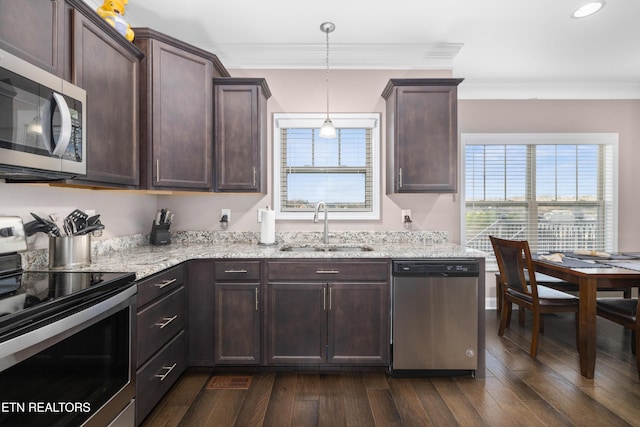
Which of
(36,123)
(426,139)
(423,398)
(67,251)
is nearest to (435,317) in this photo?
(423,398)

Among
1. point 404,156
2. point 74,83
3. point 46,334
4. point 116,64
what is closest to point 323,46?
point 404,156

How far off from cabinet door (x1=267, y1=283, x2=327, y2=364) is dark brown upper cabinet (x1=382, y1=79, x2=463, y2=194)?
1.18 meters

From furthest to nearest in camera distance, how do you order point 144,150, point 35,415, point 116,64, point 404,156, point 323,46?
point 323,46 < point 404,156 < point 144,150 < point 116,64 < point 35,415

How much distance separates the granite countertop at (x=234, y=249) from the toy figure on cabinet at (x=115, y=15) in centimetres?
142

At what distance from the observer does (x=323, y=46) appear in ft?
9.61

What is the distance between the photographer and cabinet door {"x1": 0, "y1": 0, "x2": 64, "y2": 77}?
1.29 meters

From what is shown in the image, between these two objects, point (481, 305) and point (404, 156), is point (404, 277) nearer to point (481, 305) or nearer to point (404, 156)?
point (481, 305)

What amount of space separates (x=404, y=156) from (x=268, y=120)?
1.34 m

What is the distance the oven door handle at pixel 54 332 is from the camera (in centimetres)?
97

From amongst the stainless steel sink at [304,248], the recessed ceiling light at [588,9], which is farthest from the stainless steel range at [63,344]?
the recessed ceiling light at [588,9]

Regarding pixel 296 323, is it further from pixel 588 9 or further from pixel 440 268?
pixel 588 9

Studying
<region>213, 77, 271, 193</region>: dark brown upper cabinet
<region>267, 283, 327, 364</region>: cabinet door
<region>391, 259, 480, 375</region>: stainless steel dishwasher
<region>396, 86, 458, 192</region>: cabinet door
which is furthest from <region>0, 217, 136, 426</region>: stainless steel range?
<region>396, 86, 458, 192</region>: cabinet door

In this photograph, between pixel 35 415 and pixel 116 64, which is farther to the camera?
pixel 116 64

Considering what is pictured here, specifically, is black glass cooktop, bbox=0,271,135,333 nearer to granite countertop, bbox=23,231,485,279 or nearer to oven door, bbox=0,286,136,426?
oven door, bbox=0,286,136,426
